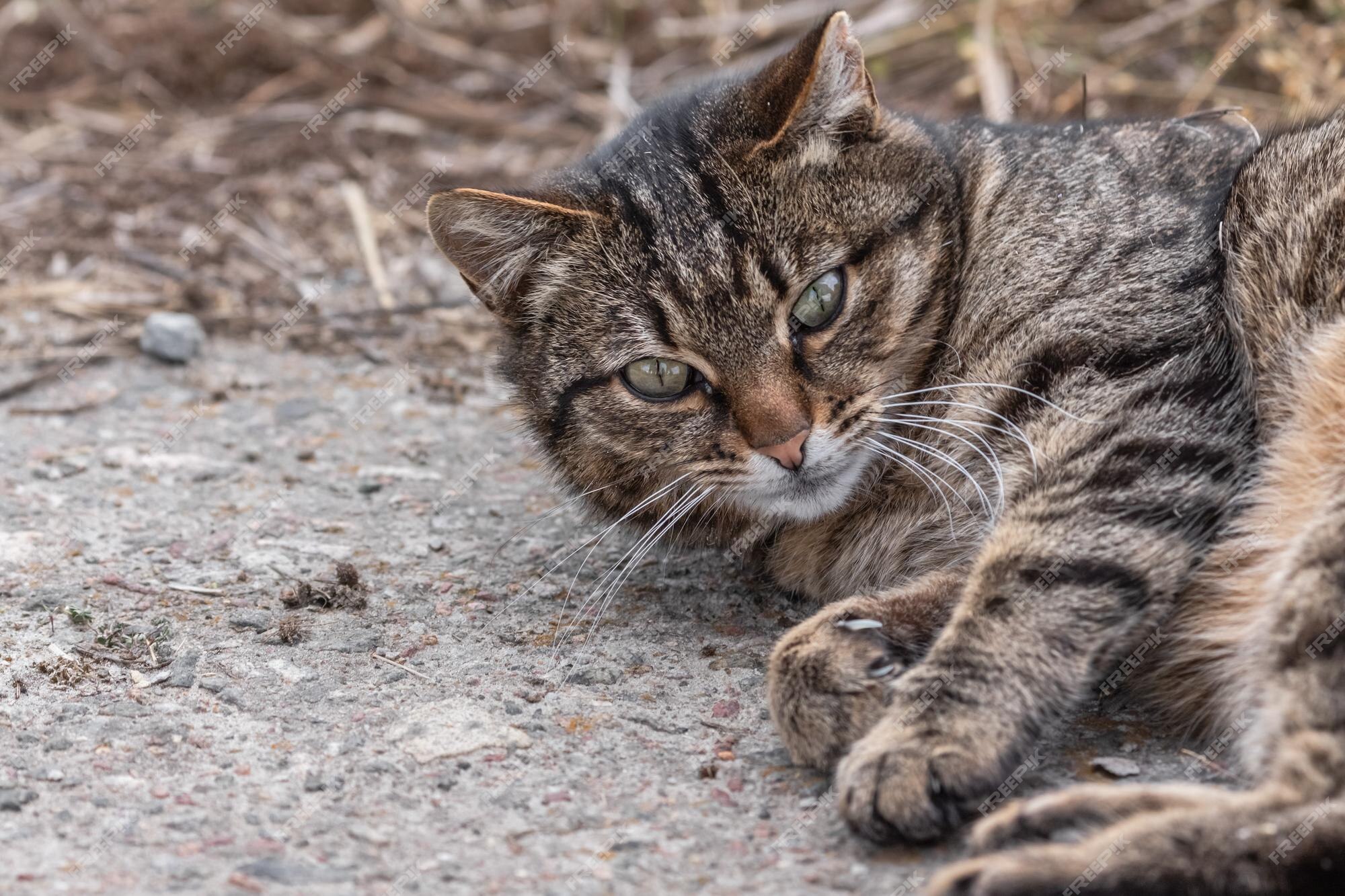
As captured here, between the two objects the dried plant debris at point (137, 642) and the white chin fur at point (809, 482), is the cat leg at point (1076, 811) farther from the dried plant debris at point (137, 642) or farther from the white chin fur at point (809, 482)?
the dried plant debris at point (137, 642)

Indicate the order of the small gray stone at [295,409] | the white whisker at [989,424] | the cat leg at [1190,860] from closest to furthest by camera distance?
the cat leg at [1190,860] → the white whisker at [989,424] → the small gray stone at [295,409]

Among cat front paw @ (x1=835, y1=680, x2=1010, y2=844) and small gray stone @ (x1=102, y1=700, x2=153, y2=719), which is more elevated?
small gray stone @ (x1=102, y1=700, x2=153, y2=719)

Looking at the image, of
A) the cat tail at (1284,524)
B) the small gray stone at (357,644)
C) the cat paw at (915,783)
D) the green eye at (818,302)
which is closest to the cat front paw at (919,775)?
the cat paw at (915,783)

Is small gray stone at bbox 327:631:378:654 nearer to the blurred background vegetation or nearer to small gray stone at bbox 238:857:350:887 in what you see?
small gray stone at bbox 238:857:350:887

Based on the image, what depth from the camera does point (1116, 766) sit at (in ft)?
7.51

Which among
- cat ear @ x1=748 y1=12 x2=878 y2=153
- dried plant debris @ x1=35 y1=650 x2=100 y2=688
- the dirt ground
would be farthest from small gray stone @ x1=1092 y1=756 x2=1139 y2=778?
dried plant debris @ x1=35 y1=650 x2=100 y2=688

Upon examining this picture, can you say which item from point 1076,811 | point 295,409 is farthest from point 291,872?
point 295,409

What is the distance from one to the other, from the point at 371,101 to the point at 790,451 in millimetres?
4189

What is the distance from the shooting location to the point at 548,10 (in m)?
6.64

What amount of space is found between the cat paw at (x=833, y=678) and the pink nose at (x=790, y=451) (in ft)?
1.09

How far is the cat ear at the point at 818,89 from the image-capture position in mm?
2689

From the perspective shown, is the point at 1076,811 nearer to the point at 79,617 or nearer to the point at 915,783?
the point at 915,783

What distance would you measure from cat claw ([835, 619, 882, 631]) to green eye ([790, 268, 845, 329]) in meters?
0.65

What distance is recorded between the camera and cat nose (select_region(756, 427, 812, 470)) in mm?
2621
